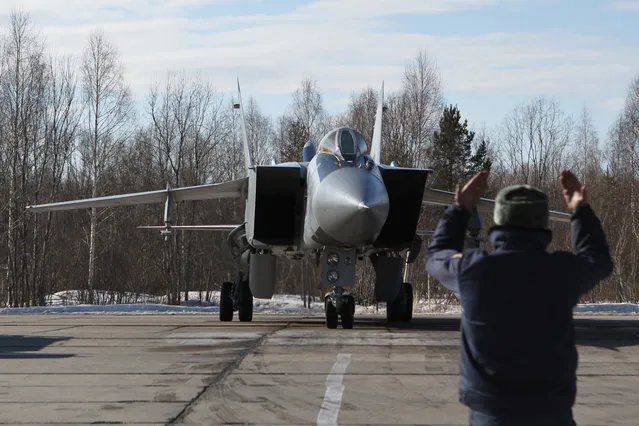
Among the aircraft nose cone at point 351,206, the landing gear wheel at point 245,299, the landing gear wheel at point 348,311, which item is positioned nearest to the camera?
the aircraft nose cone at point 351,206

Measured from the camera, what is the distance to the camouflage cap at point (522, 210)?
3.37 meters

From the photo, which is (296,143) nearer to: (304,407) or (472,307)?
(304,407)

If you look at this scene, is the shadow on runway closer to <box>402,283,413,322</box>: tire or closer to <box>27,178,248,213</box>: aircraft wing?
<box>27,178,248,213</box>: aircraft wing

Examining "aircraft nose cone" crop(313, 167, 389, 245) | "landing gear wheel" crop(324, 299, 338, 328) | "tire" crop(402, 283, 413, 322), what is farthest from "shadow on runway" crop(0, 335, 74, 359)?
"tire" crop(402, 283, 413, 322)

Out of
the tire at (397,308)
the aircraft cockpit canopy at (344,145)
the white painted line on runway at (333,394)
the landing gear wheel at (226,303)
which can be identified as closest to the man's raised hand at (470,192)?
the white painted line on runway at (333,394)

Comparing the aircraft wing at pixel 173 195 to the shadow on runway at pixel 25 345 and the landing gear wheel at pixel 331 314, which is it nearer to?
the landing gear wheel at pixel 331 314

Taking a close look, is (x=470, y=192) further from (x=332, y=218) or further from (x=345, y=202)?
(x=332, y=218)

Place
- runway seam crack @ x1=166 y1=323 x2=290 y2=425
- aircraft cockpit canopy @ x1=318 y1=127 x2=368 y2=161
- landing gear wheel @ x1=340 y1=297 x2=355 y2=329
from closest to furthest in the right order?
runway seam crack @ x1=166 y1=323 x2=290 y2=425 → aircraft cockpit canopy @ x1=318 y1=127 x2=368 y2=161 → landing gear wheel @ x1=340 y1=297 x2=355 y2=329

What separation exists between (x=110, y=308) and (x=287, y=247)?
30.9ft

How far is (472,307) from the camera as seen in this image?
333 cm

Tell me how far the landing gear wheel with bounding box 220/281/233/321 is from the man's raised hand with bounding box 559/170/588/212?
47.0 ft

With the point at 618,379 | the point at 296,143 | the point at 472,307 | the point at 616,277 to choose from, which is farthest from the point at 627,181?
the point at 472,307

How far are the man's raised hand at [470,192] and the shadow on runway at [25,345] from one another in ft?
26.4

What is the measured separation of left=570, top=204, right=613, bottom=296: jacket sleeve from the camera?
3322 millimetres
